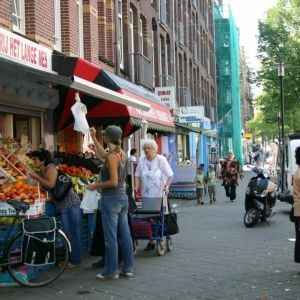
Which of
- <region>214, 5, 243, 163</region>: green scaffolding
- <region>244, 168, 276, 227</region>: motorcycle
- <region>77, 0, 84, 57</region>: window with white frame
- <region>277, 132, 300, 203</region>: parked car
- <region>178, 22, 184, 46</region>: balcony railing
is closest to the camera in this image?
<region>244, 168, 276, 227</region>: motorcycle

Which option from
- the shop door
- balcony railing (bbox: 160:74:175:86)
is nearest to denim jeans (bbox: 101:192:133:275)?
the shop door

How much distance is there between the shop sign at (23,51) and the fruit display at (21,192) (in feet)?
10.2

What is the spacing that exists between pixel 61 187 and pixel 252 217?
5961 millimetres

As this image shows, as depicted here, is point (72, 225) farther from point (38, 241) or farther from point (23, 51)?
point (23, 51)

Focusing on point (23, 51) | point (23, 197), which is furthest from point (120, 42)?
point (23, 197)

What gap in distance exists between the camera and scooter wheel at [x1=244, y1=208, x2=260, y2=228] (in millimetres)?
12453

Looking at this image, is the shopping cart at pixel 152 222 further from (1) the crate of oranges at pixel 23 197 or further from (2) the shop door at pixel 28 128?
(2) the shop door at pixel 28 128

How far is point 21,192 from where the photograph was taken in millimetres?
7340

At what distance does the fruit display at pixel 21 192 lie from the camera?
284 inches

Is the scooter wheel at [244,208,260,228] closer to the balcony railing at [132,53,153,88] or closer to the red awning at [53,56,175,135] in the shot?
the red awning at [53,56,175,135]

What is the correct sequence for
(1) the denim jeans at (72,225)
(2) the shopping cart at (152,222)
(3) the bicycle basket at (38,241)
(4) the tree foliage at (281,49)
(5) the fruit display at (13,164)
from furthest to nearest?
(4) the tree foliage at (281,49)
(2) the shopping cart at (152,222)
(5) the fruit display at (13,164)
(1) the denim jeans at (72,225)
(3) the bicycle basket at (38,241)

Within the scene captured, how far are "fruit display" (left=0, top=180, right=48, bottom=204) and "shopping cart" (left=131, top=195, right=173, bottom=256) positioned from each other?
1.68 meters

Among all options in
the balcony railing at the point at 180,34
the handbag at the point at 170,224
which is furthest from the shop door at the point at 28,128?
the balcony railing at the point at 180,34

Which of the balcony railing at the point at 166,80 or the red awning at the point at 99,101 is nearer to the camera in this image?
the red awning at the point at 99,101
